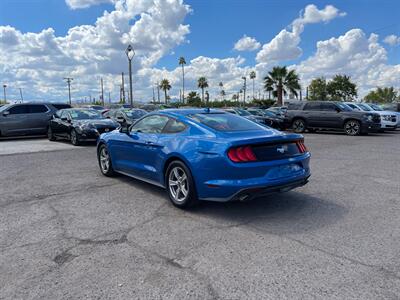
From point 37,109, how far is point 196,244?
601 inches

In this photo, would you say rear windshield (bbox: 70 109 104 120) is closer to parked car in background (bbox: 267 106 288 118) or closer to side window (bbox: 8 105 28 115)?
side window (bbox: 8 105 28 115)

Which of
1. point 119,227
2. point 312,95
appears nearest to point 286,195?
point 119,227

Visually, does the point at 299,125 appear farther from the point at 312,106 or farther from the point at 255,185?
the point at 255,185

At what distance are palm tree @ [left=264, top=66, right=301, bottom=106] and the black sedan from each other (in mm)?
38941

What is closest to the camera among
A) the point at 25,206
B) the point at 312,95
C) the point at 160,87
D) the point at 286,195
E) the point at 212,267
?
the point at 212,267

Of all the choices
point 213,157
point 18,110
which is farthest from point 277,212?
point 18,110

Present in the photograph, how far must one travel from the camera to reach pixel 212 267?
338 cm

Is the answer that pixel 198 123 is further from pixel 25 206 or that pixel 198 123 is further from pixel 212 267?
pixel 25 206

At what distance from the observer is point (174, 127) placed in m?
5.54

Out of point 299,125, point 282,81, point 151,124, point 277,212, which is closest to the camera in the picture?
point 277,212

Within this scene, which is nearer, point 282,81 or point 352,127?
point 352,127

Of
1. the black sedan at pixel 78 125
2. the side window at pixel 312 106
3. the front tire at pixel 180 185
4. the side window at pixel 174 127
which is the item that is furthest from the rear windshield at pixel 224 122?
the side window at pixel 312 106

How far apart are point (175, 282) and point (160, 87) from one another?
104 meters

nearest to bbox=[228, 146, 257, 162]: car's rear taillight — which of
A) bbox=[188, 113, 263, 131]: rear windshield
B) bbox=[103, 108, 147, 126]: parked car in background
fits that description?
bbox=[188, 113, 263, 131]: rear windshield
